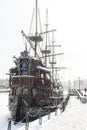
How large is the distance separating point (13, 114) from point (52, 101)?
24.5 ft

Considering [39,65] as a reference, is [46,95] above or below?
below

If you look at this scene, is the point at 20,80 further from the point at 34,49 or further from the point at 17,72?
the point at 34,49

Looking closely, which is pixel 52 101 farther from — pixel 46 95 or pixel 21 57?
pixel 21 57

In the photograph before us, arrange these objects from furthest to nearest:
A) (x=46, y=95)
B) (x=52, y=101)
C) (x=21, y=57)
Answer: (x=52, y=101), (x=46, y=95), (x=21, y=57)

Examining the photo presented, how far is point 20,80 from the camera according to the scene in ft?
86.1

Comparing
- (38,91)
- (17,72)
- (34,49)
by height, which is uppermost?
(34,49)

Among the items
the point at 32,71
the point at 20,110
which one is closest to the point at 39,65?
the point at 32,71

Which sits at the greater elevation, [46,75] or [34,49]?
[34,49]

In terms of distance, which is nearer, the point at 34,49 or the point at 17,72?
the point at 17,72

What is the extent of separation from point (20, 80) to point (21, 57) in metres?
2.15

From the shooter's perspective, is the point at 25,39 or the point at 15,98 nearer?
the point at 15,98

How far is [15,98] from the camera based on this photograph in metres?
26.1

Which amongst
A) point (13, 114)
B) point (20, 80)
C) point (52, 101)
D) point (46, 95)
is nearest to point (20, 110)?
point (13, 114)

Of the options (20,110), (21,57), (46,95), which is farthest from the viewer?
(46,95)
